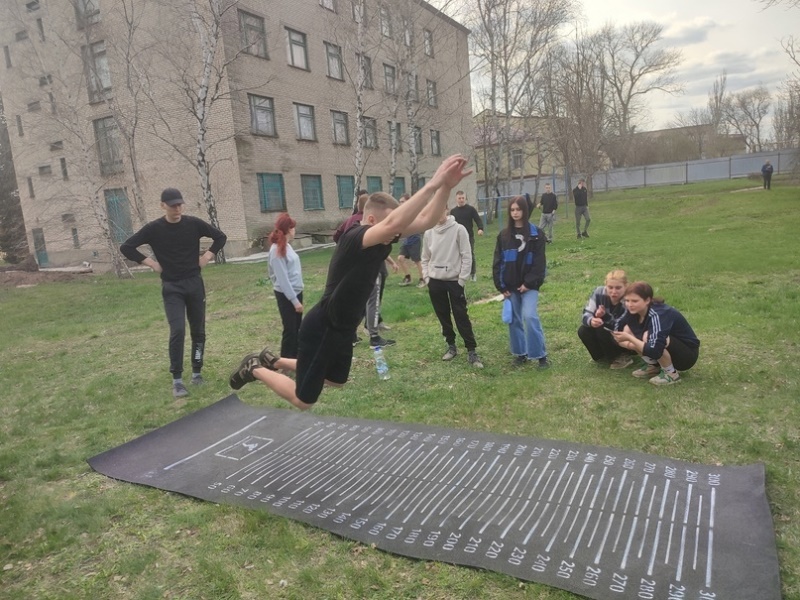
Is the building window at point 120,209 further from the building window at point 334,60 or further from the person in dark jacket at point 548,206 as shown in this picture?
the person in dark jacket at point 548,206

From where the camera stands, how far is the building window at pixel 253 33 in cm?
2295

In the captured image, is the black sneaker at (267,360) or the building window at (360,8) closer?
the black sneaker at (267,360)

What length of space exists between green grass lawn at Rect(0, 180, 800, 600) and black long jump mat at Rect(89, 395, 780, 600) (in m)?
0.15

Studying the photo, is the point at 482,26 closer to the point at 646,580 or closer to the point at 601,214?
the point at 601,214

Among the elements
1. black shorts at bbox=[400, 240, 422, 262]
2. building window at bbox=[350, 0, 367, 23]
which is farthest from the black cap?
Answer: building window at bbox=[350, 0, 367, 23]

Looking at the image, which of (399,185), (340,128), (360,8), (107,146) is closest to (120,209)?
(107,146)

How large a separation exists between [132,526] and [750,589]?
3.63 metres

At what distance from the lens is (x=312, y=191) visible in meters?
27.1

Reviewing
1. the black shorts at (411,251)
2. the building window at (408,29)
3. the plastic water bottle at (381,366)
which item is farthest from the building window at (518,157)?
the plastic water bottle at (381,366)

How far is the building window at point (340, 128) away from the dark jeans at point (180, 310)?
23.5 meters

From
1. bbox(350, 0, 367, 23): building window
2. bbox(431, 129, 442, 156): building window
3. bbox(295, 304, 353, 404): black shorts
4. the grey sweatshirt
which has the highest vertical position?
bbox(350, 0, 367, 23): building window

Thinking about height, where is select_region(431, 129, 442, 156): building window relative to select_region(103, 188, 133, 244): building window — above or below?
above

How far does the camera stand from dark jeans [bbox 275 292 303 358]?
6551 millimetres

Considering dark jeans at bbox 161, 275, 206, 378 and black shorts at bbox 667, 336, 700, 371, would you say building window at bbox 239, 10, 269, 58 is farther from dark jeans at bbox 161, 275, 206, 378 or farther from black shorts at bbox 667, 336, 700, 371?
black shorts at bbox 667, 336, 700, 371
